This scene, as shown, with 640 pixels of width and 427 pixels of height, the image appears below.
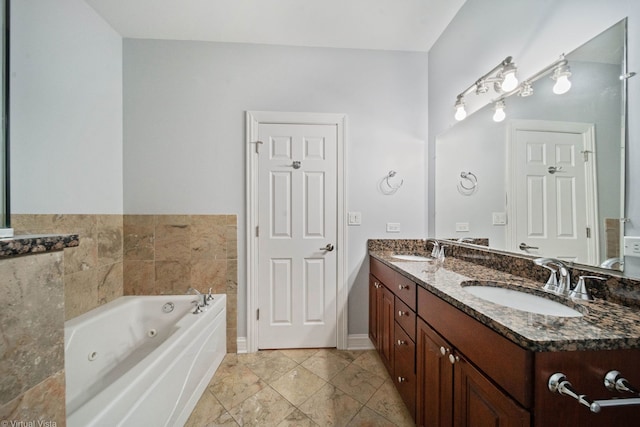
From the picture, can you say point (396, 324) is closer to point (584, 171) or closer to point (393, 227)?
point (393, 227)

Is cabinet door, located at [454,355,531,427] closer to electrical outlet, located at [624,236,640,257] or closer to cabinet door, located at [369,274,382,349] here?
electrical outlet, located at [624,236,640,257]

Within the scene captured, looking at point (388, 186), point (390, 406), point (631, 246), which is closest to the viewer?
point (631, 246)

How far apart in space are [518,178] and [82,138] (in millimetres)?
2818

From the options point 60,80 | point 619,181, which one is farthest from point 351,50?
point 60,80

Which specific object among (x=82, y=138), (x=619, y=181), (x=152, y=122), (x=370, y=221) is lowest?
(x=370, y=221)

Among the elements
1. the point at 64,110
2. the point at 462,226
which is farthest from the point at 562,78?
the point at 64,110

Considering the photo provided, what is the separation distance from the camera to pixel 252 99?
2.05 meters

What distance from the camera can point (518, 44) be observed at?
130 cm

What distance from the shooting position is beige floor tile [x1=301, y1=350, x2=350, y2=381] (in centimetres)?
176

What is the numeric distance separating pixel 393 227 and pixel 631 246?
1.39 m

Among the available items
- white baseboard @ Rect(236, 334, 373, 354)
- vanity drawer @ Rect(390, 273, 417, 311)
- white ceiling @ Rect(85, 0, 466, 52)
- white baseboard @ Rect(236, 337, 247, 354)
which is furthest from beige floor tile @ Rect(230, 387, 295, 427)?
white ceiling @ Rect(85, 0, 466, 52)

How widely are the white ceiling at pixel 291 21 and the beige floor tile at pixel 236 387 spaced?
2.69 meters

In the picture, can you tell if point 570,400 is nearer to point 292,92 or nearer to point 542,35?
point 542,35

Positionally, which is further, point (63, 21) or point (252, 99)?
point (252, 99)
